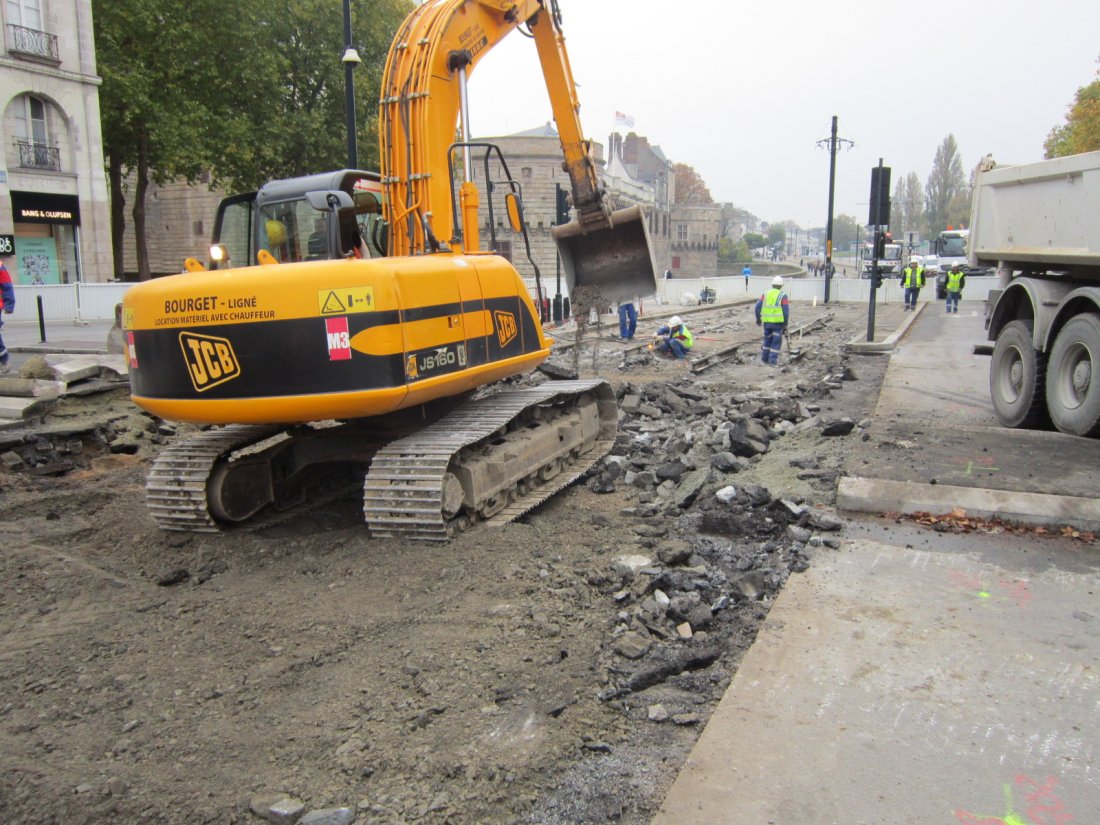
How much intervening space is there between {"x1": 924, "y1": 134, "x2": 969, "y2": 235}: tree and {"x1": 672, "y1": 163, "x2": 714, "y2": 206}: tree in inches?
1174

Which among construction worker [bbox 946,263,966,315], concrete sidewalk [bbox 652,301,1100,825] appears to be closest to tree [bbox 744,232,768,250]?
construction worker [bbox 946,263,966,315]

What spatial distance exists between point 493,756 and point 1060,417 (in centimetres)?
667

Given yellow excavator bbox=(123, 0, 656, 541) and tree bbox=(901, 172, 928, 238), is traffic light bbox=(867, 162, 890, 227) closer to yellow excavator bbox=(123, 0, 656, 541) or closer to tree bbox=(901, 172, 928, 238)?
yellow excavator bbox=(123, 0, 656, 541)

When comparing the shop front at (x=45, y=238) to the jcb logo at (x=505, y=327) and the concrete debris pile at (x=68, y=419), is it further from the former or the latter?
the jcb logo at (x=505, y=327)

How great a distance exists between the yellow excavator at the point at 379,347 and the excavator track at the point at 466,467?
16 millimetres

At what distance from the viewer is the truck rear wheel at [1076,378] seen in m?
7.17

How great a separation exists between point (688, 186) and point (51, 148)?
107 m

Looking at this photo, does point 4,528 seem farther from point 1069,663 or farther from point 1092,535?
point 1092,535

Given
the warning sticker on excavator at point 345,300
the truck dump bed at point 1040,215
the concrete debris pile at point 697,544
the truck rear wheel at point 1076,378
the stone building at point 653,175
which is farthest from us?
the stone building at point 653,175

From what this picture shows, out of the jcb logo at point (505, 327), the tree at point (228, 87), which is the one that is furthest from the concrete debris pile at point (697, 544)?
the tree at point (228, 87)

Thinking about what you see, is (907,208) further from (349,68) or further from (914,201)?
(349,68)

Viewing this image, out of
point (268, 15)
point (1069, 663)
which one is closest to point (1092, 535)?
point (1069, 663)

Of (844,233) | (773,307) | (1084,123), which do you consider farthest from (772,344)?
(844,233)

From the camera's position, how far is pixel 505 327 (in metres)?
6.87
